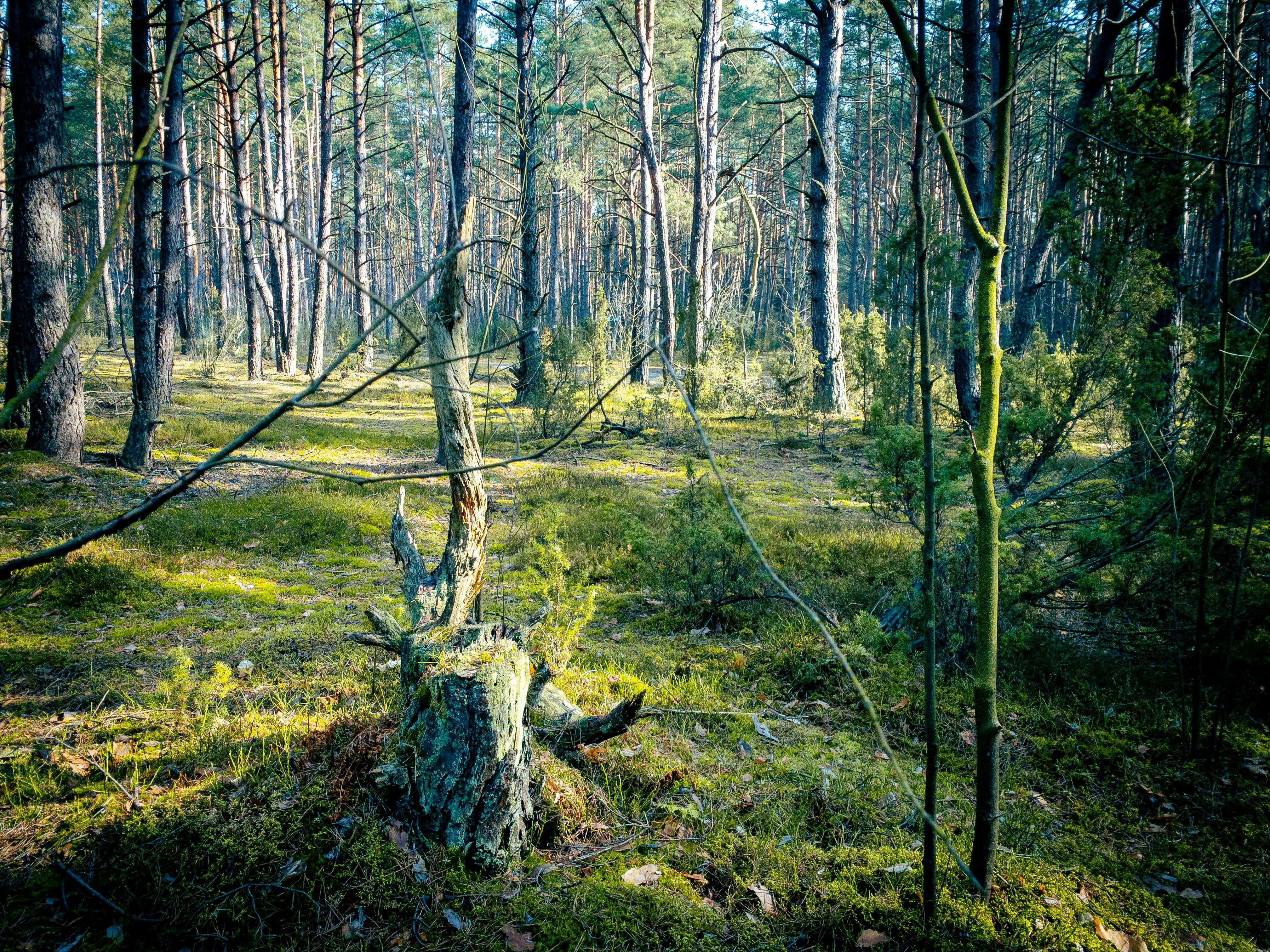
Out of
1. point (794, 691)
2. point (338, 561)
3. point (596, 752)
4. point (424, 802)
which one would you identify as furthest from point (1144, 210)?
point (338, 561)

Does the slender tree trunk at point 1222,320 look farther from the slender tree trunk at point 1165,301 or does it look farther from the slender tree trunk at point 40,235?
the slender tree trunk at point 40,235

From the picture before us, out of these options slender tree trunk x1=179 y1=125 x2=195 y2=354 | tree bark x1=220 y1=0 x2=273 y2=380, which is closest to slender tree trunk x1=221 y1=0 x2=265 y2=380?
tree bark x1=220 y1=0 x2=273 y2=380

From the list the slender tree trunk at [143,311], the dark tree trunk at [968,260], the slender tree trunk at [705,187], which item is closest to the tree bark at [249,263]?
the slender tree trunk at [143,311]

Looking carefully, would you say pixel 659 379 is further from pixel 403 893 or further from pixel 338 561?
pixel 403 893

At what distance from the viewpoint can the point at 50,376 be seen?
703cm

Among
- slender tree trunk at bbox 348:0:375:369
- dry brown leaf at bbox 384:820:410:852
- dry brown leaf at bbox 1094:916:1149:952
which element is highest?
slender tree trunk at bbox 348:0:375:369

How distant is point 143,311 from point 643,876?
8.29 meters

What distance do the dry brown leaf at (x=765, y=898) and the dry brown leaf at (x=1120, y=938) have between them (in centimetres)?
93

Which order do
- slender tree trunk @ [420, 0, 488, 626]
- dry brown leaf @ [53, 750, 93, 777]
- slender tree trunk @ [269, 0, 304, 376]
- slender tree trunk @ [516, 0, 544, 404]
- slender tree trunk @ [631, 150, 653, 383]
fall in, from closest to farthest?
1. dry brown leaf @ [53, 750, 93, 777]
2. slender tree trunk @ [420, 0, 488, 626]
3. slender tree trunk @ [516, 0, 544, 404]
4. slender tree trunk @ [631, 150, 653, 383]
5. slender tree trunk @ [269, 0, 304, 376]

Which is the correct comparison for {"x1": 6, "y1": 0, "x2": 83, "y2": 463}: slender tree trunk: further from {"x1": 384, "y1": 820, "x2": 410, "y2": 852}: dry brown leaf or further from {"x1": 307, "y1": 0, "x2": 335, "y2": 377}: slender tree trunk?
{"x1": 307, "y1": 0, "x2": 335, "y2": 377}: slender tree trunk

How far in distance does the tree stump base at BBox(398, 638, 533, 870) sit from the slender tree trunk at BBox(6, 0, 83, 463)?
7198mm

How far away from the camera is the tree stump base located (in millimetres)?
2369

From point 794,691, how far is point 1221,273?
280 centimetres

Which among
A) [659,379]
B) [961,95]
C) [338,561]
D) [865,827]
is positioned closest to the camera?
[865,827]
